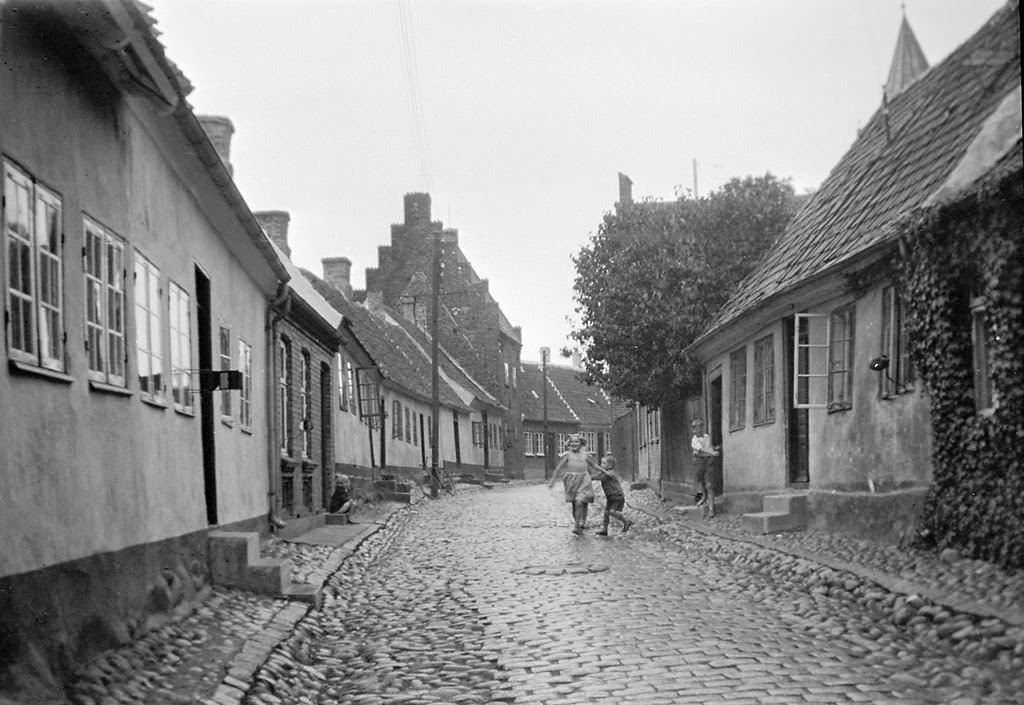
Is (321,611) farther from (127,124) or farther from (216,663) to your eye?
(127,124)

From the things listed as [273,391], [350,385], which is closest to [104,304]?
[273,391]

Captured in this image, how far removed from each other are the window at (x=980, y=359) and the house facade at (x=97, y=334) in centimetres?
730

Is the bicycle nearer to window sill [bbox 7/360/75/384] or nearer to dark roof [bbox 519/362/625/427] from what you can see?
window sill [bbox 7/360/75/384]

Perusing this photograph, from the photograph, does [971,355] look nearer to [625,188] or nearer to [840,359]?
[840,359]

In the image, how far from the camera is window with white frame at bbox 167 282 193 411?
10.6 meters

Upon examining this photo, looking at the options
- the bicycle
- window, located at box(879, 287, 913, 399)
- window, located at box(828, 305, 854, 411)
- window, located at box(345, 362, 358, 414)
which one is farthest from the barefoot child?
the bicycle

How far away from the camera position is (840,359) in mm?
15711

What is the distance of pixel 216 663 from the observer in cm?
762

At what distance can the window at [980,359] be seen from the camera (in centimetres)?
1125

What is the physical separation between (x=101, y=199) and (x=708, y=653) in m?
5.20

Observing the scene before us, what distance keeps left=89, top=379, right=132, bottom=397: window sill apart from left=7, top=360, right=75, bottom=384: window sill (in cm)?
46

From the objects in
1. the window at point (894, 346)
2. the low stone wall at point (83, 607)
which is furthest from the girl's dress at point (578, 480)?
the low stone wall at point (83, 607)

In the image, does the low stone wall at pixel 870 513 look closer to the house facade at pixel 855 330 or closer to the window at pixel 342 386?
the house facade at pixel 855 330

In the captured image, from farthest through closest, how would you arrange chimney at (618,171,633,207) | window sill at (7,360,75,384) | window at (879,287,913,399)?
chimney at (618,171,633,207), window at (879,287,913,399), window sill at (7,360,75,384)
